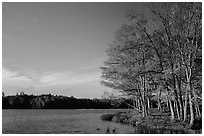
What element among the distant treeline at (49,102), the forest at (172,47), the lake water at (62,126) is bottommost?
the distant treeline at (49,102)

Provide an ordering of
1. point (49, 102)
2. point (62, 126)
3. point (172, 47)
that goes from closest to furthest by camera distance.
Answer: point (172, 47) → point (62, 126) → point (49, 102)

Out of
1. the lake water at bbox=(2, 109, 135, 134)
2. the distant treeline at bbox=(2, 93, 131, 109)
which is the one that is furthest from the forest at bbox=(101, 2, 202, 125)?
the distant treeline at bbox=(2, 93, 131, 109)

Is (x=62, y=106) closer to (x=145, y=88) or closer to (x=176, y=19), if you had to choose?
(x=145, y=88)

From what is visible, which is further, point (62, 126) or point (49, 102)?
point (49, 102)

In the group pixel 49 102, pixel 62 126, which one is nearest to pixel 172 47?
pixel 62 126

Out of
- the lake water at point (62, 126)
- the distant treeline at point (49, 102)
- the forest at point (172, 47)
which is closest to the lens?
the forest at point (172, 47)

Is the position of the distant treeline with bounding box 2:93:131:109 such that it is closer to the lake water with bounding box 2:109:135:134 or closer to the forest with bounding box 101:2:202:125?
the lake water with bounding box 2:109:135:134

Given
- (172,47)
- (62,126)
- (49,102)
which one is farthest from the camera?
(49,102)

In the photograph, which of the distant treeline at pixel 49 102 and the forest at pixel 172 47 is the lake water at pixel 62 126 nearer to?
the forest at pixel 172 47

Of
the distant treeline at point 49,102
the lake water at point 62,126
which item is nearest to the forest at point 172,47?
the lake water at point 62,126

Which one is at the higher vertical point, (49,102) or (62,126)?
(62,126)

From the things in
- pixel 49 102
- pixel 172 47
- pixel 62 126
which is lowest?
pixel 49 102

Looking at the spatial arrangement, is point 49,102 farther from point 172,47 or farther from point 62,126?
point 172,47

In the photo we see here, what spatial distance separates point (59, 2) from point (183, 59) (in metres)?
9.29
